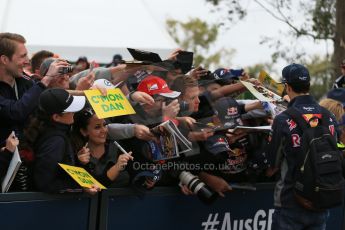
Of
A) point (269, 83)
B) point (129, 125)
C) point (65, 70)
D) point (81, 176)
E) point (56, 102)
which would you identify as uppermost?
point (65, 70)

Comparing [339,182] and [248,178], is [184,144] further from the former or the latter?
[339,182]

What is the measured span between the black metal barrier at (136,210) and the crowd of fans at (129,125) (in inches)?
4.1

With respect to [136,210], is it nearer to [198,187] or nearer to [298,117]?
[198,187]

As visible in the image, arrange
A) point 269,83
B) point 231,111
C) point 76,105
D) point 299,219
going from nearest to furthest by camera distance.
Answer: point 76,105 → point 299,219 → point 231,111 → point 269,83

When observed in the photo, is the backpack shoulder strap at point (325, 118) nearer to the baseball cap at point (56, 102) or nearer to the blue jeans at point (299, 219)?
the blue jeans at point (299, 219)

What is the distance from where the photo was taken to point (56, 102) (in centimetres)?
416

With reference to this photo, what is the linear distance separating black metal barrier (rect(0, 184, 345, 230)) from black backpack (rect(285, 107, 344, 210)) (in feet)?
2.15

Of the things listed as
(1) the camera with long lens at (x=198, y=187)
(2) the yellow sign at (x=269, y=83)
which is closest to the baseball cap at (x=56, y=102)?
(1) the camera with long lens at (x=198, y=187)

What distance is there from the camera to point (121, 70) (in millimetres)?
5129

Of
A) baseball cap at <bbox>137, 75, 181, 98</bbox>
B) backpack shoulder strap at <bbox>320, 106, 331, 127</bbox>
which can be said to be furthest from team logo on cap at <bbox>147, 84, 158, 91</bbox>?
backpack shoulder strap at <bbox>320, 106, 331, 127</bbox>

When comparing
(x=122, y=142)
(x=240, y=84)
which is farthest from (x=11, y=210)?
(x=240, y=84)

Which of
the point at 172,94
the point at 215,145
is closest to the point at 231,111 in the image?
the point at 215,145

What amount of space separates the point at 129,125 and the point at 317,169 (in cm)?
144

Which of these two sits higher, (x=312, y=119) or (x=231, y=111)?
(x=312, y=119)
